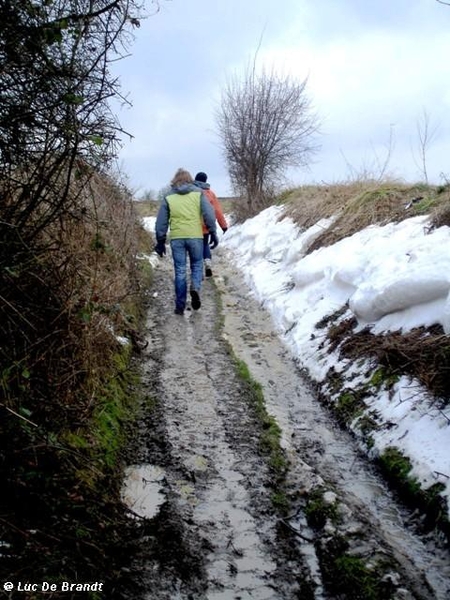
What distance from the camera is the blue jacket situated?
8.59 m

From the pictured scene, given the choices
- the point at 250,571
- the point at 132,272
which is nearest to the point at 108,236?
the point at 132,272

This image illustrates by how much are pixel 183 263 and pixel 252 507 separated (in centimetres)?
543

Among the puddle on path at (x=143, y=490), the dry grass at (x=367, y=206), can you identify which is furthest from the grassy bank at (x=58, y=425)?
the dry grass at (x=367, y=206)

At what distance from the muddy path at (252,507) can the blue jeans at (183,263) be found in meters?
2.54

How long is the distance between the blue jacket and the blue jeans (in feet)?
0.36

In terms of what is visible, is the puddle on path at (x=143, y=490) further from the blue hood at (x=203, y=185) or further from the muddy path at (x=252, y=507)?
the blue hood at (x=203, y=185)

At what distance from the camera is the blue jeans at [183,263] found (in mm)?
8586

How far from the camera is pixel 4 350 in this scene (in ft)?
10.8

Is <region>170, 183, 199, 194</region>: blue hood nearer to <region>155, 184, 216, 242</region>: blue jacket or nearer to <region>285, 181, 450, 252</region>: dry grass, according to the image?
<region>155, 184, 216, 242</region>: blue jacket

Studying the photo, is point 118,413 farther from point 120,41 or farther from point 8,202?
point 120,41

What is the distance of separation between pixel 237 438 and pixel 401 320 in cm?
210

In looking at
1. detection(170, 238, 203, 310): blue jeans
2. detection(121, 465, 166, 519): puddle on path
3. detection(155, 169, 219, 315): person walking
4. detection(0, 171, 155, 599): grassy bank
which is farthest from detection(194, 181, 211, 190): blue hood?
detection(121, 465, 166, 519): puddle on path

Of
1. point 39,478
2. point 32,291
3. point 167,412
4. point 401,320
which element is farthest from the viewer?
point 401,320

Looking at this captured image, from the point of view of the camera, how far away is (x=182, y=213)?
28.1 ft
